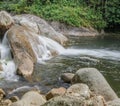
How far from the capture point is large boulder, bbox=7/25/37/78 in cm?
1354

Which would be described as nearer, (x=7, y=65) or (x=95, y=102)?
(x=95, y=102)

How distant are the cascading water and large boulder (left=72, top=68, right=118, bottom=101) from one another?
2646 millimetres

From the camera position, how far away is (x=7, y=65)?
14.0 m

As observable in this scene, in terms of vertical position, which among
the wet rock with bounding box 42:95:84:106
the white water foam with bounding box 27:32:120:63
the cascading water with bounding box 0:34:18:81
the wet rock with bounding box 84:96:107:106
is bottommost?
the white water foam with bounding box 27:32:120:63

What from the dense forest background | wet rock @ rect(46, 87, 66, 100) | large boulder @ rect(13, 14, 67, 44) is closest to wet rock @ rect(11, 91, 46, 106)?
wet rock @ rect(46, 87, 66, 100)

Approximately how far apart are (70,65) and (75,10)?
47.8 feet

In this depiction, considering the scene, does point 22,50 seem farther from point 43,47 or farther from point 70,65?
point 43,47

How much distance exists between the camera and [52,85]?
12.3 metres

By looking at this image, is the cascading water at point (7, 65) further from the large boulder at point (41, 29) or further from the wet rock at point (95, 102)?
the wet rock at point (95, 102)

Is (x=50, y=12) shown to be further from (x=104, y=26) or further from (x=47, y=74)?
(x=47, y=74)

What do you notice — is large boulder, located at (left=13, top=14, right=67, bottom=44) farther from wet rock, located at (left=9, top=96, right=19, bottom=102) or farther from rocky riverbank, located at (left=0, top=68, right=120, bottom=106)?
wet rock, located at (left=9, top=96, right=19, bottom=102)

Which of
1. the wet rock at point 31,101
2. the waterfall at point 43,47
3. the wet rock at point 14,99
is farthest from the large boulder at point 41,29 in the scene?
the wet rock at point 31,101

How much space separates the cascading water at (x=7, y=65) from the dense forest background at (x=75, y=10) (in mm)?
12326

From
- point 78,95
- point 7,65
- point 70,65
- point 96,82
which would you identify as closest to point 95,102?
point 78,95
